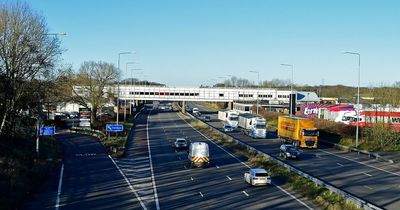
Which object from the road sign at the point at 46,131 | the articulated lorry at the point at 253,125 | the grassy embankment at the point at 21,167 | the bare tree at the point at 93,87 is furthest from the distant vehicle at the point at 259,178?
the bare tree at the point at 93,87

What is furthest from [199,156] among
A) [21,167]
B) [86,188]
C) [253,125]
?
[253,125]

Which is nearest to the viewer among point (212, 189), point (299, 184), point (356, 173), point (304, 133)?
point (299, 184)

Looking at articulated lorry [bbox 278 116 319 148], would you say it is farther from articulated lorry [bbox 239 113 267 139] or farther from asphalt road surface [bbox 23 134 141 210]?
asphalt road surface [bbox 23 134 141 210]

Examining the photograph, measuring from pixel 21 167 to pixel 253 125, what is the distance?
140ft

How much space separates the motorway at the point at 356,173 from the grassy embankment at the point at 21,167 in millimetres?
19005

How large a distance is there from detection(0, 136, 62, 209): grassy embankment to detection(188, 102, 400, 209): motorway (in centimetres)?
1900

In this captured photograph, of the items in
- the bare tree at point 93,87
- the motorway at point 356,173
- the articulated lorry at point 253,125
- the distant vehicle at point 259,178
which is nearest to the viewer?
the motorway at point 356,173

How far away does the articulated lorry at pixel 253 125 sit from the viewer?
223 ft

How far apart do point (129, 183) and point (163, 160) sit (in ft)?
41.3

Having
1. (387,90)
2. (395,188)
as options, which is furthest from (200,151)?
(387,90)

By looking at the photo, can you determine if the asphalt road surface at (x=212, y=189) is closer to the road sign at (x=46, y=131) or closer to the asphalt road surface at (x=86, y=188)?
the asphalt road surface at (x=86, y=188)

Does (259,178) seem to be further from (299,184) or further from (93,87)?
(93,87)

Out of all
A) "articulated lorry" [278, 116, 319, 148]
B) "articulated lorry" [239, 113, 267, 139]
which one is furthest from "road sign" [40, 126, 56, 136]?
"articulated lorry" [239, 113, 267, 139]

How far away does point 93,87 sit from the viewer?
94062 mm
